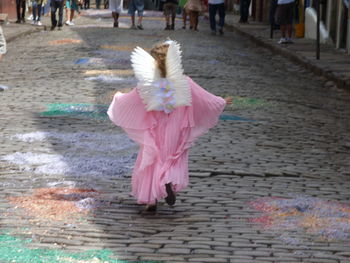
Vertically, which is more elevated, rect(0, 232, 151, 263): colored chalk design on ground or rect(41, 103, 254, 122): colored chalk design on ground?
rect(0, 232, 151, 263): colored chalk design on ground

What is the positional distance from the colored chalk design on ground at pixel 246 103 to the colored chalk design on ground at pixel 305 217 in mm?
5395

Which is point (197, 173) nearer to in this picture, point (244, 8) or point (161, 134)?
point (161, 134)

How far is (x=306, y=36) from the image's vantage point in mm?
27500

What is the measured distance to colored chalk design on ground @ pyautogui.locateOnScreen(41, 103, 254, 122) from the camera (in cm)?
1220

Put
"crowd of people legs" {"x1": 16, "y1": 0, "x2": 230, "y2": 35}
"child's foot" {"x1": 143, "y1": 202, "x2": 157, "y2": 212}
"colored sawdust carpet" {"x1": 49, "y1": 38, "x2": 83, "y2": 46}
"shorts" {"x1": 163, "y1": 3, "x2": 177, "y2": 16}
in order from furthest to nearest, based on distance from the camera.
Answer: "shorts" {"x1": 163, "y1": 3, "x2": 177, "y2": 16}
"crowd of people legs" {"x1": 16, "y1": 0, "x2": 230, "y2": 35}
"colored sawdust carpet" {"x1": 49, "y1": 38, "x2": 83, "y2": 46}
"child's foot" {"x1": 143, "y1": 202, "x2": 157, "y2": 212}

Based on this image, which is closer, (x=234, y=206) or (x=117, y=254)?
(x=117, y=254)

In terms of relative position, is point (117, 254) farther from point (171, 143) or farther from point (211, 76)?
point (211, 76)

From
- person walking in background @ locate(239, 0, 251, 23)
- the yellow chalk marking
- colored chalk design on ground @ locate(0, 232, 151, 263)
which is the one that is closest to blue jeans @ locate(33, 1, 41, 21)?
person walking in background @ locate(239, 0, 251, 23)

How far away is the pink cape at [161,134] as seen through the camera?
732cm

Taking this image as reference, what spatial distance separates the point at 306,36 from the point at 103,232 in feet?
70.4

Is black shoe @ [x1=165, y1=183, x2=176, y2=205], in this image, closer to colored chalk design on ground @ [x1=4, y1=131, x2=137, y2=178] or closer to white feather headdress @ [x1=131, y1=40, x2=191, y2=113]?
white feather headdress @ [x1=131, y1=40, x2=191, y2=113]

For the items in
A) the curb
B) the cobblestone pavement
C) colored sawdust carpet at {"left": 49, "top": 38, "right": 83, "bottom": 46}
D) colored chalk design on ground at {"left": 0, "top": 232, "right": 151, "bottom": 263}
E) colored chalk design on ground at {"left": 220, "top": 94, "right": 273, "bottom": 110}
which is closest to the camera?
colored chalk design on ground at {"left": 0, "top": 232, "right": 151, "bottom": 263}

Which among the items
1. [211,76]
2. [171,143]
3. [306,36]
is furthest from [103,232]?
[306,36]

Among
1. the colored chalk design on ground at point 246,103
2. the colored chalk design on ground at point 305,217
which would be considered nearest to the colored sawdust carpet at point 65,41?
the colored chalk design on ground at point 246,103
